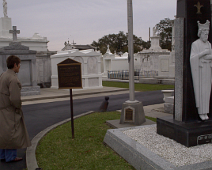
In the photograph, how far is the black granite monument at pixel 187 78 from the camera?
4469 mm

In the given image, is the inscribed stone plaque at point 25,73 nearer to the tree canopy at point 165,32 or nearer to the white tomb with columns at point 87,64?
the white tomb with columns at point 87,64

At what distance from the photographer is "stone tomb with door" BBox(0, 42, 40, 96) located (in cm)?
1440

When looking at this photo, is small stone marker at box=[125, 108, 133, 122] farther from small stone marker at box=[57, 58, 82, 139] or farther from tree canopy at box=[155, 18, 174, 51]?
tree canopy at box=[155, 18, 174, 51]

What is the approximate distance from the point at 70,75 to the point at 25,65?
33.7 ft

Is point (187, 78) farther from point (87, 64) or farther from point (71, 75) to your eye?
point (87, 64)

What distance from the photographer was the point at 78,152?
4.93 metres

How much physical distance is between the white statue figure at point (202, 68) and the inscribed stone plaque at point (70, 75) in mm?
2591

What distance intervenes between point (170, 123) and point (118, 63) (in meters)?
30.2

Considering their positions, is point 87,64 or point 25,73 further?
point 87,64

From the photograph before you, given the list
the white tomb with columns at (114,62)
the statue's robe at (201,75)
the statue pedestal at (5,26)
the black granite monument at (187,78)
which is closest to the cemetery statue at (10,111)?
the black granite monument at (187,78)

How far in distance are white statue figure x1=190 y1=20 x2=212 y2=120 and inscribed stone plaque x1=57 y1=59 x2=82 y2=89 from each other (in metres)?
2.59

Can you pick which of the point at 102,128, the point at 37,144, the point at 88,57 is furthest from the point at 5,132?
the point at 88,57

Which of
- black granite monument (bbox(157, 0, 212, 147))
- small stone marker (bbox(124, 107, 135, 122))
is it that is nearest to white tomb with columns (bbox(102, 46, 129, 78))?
small stone marker (bbox(124, 107, 135, 122))

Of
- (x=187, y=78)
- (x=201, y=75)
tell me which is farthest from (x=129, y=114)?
(x=201, y=75)
